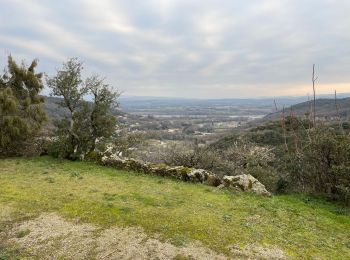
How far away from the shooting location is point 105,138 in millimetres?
21047

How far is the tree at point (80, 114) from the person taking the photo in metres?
19.7

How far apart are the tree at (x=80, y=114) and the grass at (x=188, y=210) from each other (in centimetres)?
469

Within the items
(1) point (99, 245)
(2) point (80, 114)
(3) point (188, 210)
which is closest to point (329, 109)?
(2) point (80, 114)

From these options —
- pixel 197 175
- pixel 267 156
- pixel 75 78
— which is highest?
pixel 75 78

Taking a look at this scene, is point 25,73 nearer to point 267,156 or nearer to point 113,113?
point 113,113

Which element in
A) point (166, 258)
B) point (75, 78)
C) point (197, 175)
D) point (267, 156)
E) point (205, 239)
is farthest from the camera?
point (267, 156)

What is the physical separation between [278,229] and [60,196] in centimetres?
740

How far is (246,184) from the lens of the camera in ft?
43.8

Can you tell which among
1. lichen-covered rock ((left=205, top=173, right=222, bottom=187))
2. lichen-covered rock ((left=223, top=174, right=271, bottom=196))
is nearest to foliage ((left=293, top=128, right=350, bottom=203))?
lichen-covered rock ((left=223, top=174, right=271, bottom=196))

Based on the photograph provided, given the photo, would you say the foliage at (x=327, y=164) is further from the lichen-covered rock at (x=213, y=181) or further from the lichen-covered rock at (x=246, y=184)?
the lichen-covered rock at (x=213, y=181)

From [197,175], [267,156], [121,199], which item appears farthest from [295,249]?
[267,156]

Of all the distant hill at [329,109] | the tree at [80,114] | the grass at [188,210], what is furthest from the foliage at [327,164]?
the distant hill at [329,109]

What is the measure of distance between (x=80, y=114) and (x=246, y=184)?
11740 millimetres

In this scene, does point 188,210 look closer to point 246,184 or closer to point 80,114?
point 246,184
